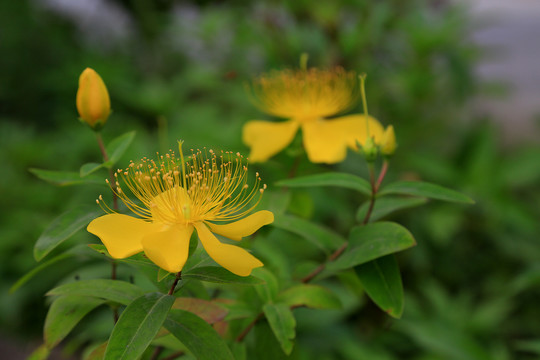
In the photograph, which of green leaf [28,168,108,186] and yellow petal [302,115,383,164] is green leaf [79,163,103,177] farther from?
yellow petal [302,115,383,164]

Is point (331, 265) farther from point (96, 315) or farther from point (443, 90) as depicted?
point (443, 90)

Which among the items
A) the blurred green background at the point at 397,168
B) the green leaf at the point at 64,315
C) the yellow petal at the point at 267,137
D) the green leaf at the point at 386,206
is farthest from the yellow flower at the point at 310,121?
the blurred green background at the point at 397,168

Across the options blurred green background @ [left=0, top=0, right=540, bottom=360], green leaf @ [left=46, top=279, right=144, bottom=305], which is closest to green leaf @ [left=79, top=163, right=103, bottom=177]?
green leaf @ [left=46, top=279, right=144, bottom=305]

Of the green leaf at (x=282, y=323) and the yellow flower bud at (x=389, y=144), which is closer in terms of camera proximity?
the green leaf at (x=282, y=323)

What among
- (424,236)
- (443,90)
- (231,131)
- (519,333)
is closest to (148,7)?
(231,131)

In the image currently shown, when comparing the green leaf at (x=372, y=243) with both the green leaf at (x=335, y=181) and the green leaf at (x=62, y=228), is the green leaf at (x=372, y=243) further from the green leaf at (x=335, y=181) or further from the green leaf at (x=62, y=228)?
the green leaf at (x=62, y=228)

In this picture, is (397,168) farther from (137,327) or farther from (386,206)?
(137,327)

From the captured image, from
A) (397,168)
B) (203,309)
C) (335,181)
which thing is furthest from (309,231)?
(397,168)
